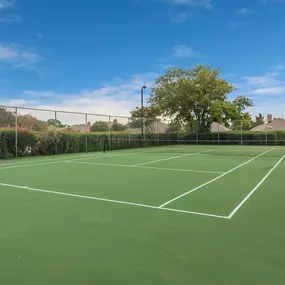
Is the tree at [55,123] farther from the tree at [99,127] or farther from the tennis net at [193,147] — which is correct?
the tennis net at [193,147]

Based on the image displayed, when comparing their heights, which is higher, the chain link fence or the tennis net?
the chain link fence

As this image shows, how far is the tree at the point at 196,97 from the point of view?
3022 cm

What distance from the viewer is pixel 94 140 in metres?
19.7

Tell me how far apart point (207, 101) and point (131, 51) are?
34.0 feet

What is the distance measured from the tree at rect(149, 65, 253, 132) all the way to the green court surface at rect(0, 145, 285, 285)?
24.4 meters

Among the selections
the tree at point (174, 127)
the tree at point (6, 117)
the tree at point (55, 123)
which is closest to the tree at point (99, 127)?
the tree at point (55, 123)

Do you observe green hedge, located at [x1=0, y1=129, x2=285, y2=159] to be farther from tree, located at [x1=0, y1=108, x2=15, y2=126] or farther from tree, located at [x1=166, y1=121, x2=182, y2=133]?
tree, located at [x1=166, y1=121, x2=182, y2=133]

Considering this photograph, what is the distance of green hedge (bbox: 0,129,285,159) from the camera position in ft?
48.8

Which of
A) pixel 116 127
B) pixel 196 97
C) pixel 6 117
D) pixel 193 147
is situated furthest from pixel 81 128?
pixel 196 97

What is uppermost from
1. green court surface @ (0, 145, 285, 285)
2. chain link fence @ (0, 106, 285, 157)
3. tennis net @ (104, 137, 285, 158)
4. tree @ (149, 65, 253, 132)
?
tree @ (149, 65, 253, 132)

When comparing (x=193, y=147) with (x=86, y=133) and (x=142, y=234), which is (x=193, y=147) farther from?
(x=142, y=234)

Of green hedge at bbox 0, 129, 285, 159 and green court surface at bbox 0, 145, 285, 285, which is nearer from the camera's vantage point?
green court surface at bbox 0, 145, 285, 285

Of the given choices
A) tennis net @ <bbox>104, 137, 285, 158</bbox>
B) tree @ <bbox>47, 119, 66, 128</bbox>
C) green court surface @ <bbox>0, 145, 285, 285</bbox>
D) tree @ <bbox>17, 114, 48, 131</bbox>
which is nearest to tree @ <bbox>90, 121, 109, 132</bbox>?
tennis net @ <bbox>104, 137, 285, 158</bbox>

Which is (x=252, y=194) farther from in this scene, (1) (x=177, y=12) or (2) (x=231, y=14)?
(1) (x=177, y=12)
